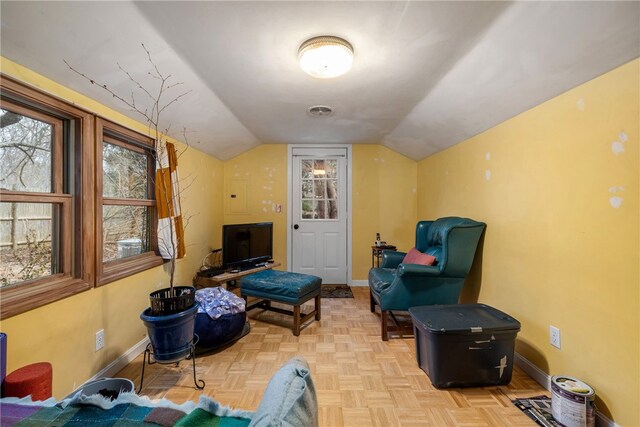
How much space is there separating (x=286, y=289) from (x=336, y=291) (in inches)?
58.3

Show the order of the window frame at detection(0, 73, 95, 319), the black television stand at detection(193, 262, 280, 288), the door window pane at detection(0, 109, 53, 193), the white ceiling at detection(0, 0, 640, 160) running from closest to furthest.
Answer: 1. the white ceiling at detection(0, 0, 640, 160)
2. the door window pane at detection(0, 109, 53, 193)
3. the window frame at detection(0, 73, 95, 319)
4. the black television stand at detection(193, 262, 280, 288)

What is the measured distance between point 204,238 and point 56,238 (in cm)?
185

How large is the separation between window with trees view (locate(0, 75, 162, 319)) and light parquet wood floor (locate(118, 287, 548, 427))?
0.87 metres

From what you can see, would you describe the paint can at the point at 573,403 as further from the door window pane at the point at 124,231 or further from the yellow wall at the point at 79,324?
the door window pane at the point at 124,231

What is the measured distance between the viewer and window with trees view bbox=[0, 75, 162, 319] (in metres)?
1.36

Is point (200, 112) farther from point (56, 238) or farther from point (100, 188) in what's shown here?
point (56, 238)

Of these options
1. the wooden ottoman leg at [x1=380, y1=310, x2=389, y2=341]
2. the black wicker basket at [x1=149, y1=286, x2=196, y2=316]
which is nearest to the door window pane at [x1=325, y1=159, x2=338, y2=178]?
the wooden ottoman leg at [x1=380, y1=310, x2=389, y2=341]

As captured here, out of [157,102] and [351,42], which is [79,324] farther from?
[351,42]

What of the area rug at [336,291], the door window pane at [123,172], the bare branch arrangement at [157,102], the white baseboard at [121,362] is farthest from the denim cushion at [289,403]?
the area rug at [336,291]

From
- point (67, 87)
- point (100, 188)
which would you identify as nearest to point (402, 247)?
point (100, 188)

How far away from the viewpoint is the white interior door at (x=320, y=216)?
413cm

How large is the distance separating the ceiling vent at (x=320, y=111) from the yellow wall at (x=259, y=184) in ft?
4.71

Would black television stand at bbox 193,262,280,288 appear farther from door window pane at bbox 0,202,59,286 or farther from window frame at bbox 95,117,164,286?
door window pane at bbox 0,202,59,286

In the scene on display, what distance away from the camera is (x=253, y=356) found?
2145mm
